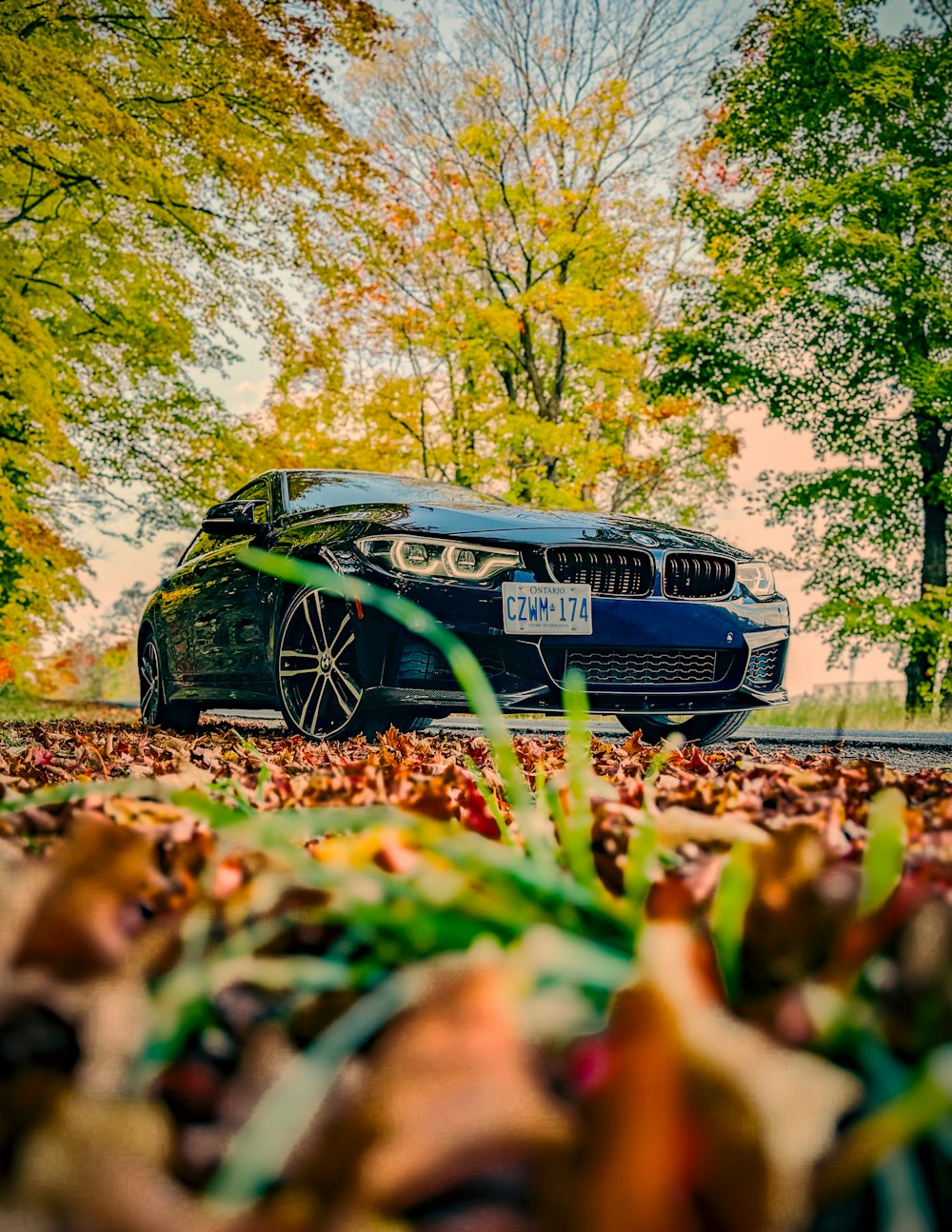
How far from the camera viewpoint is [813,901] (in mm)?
698

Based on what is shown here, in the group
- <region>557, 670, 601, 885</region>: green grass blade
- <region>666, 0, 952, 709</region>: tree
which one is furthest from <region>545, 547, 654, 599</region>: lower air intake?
<region>666, 0, 952, 709</region>: tree

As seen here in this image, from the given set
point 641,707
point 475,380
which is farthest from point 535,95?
point 641,707

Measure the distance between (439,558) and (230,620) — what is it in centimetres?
181

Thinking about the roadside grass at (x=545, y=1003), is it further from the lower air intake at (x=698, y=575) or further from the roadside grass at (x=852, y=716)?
the roadside grass at (x=852, y=716)

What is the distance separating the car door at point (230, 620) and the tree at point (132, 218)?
4580 millimetres

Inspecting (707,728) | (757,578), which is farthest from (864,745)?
(757,578)

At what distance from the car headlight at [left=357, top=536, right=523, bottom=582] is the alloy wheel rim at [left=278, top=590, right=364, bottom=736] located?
1.03 ft

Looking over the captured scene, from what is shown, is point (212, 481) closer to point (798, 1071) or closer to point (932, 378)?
point (932, 378)

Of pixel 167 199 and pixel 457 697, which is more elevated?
pixel 167 199

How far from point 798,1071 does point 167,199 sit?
1247 cm

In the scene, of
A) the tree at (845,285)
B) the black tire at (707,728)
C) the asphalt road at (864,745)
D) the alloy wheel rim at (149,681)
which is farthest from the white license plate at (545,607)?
the tree at (845,285)

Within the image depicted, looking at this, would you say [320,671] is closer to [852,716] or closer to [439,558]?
[439,558]

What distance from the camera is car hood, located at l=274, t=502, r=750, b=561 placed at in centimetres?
412

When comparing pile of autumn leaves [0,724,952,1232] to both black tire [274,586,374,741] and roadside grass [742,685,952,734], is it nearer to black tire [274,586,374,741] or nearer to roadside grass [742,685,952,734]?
black tire [274,586,374,741]
